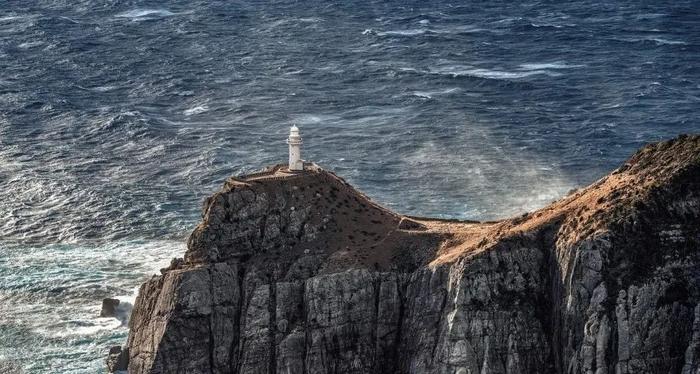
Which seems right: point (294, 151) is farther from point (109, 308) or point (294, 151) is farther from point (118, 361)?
point (109, 308)

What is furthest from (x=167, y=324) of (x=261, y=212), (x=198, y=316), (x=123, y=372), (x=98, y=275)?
(x=98, y=275)

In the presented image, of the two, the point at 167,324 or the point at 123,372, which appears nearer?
the point at 167,324

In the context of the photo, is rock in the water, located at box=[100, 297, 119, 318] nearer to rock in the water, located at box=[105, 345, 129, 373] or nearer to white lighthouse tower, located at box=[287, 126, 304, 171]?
rock in the water, located at box=[105, 345, 129, 373]

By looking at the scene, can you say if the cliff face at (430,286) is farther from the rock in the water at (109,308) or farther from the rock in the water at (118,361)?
the rock in the water at (109,308)

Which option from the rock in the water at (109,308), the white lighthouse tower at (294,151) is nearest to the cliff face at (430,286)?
the white lighthouse tower at (294,151)

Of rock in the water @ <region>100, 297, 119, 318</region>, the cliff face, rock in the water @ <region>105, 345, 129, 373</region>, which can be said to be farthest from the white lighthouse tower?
rock in the water @ <region>100, 297, 119, 318</region>

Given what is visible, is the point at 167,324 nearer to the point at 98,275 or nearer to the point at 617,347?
the point at 617,347
